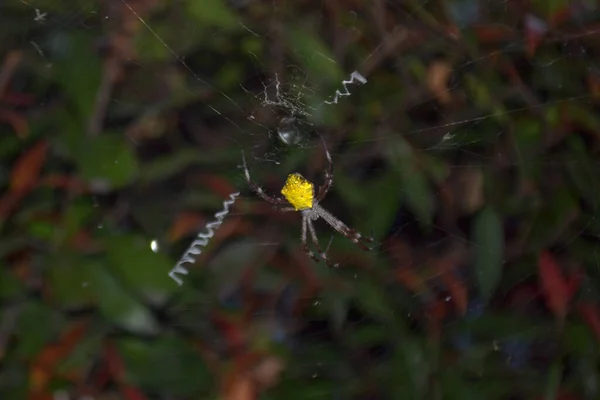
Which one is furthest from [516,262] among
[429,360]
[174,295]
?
[174,295]

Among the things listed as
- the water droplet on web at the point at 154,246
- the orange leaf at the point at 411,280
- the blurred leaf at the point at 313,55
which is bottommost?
the orange leaf at the point at 411,280

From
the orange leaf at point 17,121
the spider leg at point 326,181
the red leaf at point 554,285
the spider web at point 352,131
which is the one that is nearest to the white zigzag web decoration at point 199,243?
the spider web at point 352,131

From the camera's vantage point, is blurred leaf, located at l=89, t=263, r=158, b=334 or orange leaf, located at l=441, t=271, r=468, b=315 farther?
orange leaf, located at l=441, t=271, r=468, b=315

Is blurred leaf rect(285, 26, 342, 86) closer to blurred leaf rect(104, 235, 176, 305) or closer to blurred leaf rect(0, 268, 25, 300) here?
blurred leaf rect(104, 235, 176, 305)

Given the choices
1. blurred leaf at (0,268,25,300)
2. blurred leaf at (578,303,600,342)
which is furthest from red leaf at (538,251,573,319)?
blurred leaf at (0,268,25,300)

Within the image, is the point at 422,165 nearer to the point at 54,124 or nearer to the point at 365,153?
the point at 365,153

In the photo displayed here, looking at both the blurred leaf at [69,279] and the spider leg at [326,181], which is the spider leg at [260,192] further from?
the blurred leaf at [69,279]
